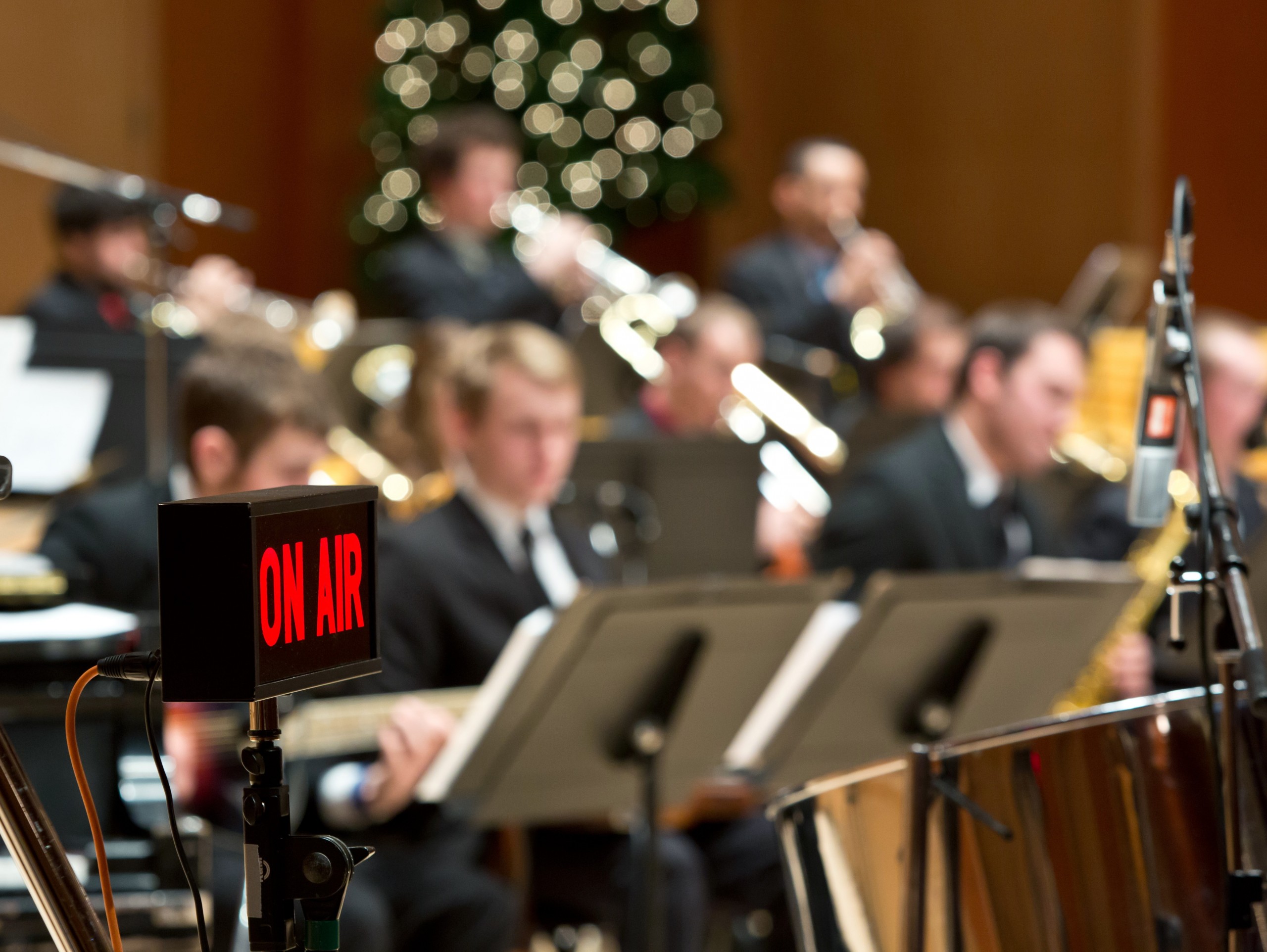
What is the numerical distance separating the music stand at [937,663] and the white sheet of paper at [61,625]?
1.15 m

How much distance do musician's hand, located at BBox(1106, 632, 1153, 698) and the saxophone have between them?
9 cm

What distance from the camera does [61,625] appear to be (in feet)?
6.80

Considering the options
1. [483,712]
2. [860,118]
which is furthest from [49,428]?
[860,118]

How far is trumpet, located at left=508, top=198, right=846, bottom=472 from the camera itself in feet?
18.3

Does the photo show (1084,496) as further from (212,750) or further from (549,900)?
(212,750)

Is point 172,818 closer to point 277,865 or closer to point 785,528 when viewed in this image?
point 277,865

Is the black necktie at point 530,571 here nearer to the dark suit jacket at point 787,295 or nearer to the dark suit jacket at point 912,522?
A: the dark suit jacket at point 912,522

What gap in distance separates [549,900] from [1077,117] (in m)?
5.19

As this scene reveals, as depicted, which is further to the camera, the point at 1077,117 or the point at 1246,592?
the point at 1077,117

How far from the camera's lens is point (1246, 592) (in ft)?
4.85

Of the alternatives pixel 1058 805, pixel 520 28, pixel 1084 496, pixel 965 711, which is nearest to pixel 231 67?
pixel 520 28

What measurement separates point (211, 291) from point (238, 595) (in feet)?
13.9

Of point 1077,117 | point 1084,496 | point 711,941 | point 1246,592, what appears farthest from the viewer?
point 1077,117

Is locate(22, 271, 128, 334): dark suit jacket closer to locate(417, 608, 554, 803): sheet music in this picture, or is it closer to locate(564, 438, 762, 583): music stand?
locate(564, 438, 762, 583): music stand
